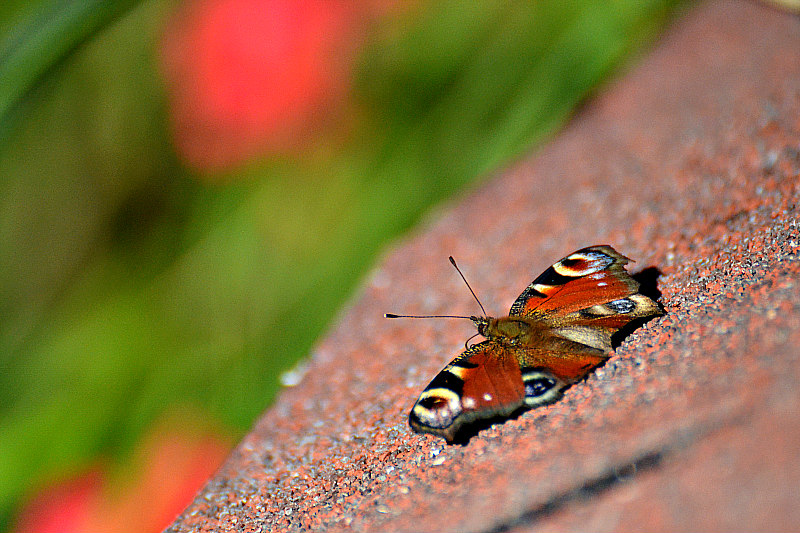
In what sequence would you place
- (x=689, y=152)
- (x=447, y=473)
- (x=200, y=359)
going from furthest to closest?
(x=200, y=359) < (x=689, y=152) < (x=447, y=473)

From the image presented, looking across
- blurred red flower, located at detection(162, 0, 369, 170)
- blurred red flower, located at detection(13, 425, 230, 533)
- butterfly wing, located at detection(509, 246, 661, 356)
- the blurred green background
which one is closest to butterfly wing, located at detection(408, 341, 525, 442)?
butterfly wing, located at detection(509, 246, 661, 356)

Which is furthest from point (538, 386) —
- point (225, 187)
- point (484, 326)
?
point (225, 187)

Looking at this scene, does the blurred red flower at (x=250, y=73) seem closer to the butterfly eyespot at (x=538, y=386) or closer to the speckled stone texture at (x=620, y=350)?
the speckled stone texture at (x=620, y=350)

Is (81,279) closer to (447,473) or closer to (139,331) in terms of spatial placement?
(139,331)

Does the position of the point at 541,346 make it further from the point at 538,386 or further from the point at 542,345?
the point at 538,386

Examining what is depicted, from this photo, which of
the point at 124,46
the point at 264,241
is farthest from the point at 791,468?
the point at 124,46

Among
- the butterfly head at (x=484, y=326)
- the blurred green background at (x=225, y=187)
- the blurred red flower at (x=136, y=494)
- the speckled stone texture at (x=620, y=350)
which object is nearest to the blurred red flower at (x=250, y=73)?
the blurred green background at (x=225, y=187)

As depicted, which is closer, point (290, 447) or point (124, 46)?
point (290, 447)
